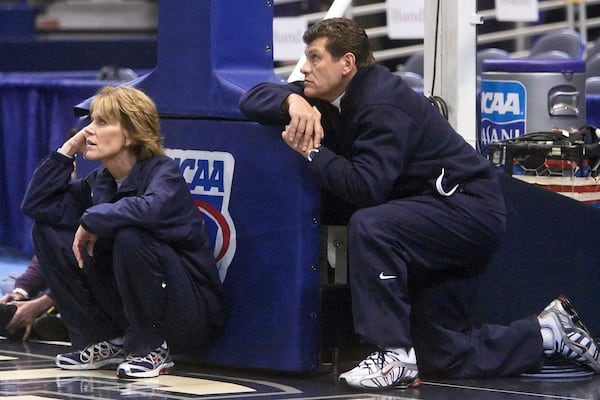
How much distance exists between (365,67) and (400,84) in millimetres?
138

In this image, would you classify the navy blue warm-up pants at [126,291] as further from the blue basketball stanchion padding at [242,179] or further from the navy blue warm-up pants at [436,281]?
the navy blue warm-up pants at [436,281]

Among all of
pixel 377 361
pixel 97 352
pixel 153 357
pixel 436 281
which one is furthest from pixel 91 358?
pixel 436 281

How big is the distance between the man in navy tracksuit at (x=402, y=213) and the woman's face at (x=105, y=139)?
0.46 metres

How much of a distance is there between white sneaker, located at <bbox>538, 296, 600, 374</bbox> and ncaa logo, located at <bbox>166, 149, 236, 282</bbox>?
1.17m

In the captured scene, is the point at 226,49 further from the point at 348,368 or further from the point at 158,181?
the point at 348,368

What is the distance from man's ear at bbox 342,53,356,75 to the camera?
4969 millimetres

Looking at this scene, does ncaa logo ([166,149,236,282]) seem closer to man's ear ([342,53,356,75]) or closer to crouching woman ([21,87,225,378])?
crouching woman ([21,87,225,378])

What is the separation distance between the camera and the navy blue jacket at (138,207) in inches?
194

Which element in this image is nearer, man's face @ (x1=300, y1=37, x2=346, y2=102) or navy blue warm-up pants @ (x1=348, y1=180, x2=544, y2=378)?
navy blue warm-up pants @ (x1=348, y1=180, x2=544, y2=378)

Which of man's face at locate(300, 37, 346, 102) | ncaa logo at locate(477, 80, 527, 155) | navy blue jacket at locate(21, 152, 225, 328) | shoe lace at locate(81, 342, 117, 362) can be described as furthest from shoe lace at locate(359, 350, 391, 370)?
ncaa logo at locate(477, 80, 527, 155)

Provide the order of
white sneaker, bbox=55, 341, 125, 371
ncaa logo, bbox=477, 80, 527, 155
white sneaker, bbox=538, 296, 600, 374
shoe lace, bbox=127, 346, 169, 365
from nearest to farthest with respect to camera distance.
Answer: shoe lace, bbox=127, 346, 169, 365, white sneaker, bbox=538, 296, 600, 374, white sneaker, bbox=55, 341, 125, 371, ncaa logo, bbox=477, 80, 527, 155

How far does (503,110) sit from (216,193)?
151 cm

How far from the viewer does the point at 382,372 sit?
4797mm

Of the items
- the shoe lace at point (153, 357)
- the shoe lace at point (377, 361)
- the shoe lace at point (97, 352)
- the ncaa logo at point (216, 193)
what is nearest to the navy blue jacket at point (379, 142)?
the ncaa logo at point (216, 193)
